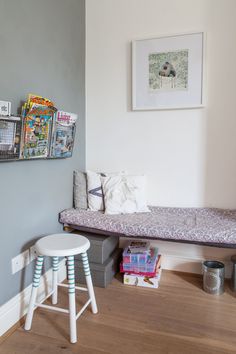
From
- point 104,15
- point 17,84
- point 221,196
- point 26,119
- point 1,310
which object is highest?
point 104,15

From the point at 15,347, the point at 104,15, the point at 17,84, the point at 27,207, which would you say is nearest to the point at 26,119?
the point at 17,84

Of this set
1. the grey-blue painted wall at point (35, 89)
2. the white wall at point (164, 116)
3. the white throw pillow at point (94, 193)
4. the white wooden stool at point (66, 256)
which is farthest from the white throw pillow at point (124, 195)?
the white wooden stool at point (66, 256)

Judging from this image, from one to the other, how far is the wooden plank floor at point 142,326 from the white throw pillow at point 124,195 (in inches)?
24.1

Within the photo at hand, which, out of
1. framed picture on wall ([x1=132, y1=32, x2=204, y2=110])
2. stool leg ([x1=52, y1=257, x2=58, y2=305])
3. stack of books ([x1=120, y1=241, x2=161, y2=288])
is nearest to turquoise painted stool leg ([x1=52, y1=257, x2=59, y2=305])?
stool leg ([x1=52, y1=257, x2=58, y2=305])

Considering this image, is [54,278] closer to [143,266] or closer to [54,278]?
[54,278]

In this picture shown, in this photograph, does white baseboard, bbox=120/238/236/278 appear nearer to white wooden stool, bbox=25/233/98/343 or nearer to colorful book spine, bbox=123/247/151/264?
colorful book spine, bbox=123/247/151/264

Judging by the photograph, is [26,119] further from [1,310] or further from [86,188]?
[1,310]

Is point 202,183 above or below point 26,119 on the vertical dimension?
below

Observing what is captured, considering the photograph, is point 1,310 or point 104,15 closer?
point 1,310

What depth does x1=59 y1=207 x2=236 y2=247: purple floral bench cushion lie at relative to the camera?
1897 mm

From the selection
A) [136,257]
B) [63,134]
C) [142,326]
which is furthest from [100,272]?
[63,134]

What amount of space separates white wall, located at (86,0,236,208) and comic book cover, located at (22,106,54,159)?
0.83 m

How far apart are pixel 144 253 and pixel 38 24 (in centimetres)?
180

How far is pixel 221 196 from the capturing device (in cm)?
230
